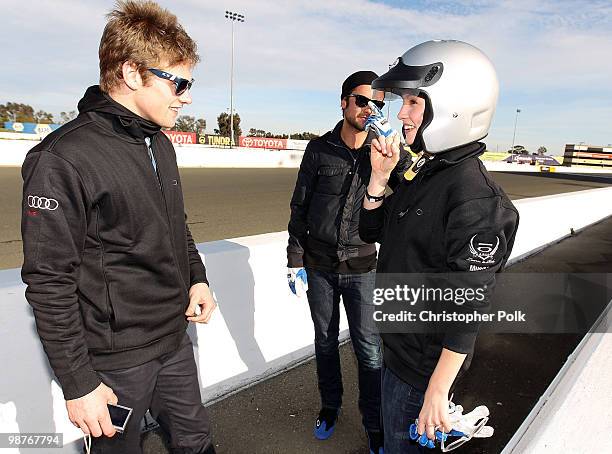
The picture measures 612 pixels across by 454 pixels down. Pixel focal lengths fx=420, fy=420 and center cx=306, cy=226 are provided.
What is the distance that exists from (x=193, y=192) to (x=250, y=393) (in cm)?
1022

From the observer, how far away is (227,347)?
2.94 meters

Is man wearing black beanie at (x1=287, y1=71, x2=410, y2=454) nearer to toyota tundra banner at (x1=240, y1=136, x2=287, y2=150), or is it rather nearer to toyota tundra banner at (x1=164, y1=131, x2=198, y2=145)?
toyota tundra banner at (x1=164, y1=131, x2=198, y2=145)

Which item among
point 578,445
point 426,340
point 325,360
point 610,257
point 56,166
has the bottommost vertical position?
point 610,257

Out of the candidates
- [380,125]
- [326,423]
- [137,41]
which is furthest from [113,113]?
[326,423]

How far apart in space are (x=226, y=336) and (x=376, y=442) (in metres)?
1.18

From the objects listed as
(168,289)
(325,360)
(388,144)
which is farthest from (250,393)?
(388,144)

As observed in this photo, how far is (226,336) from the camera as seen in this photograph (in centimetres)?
292

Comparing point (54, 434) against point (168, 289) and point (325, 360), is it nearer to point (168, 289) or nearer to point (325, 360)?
point (168, 289)

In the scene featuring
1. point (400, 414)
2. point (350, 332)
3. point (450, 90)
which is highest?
point (450, 90)

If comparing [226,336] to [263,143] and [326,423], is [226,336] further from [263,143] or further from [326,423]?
[263,143]

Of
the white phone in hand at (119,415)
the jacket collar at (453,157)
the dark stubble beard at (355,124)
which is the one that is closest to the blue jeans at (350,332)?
the dark stubble beard at (355,124)

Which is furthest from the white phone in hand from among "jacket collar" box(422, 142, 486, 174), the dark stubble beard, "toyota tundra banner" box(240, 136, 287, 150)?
"toyota tundra banner" box(240, 136, 287, 150)

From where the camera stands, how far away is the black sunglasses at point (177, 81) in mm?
1563

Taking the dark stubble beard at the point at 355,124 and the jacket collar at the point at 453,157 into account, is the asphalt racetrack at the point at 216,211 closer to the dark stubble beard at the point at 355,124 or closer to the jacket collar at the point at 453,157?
the dark stubble beard at the point at 355,124
